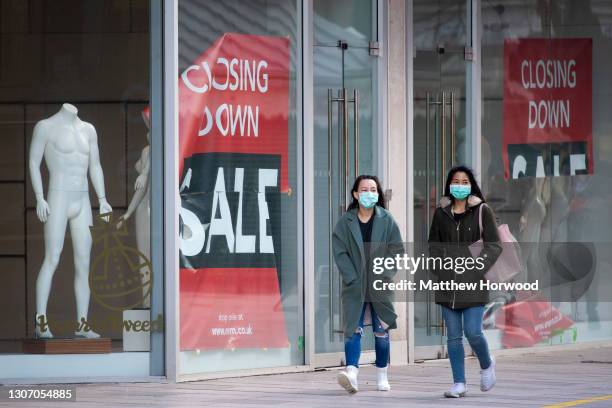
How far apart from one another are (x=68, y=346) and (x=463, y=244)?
141 inches

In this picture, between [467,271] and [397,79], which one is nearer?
[467,271]

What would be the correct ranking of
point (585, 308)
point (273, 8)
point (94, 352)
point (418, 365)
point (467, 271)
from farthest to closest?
point (585, 308)
point (418, 365)
point (273, 8)
point (94, 352)
point (467, 271)

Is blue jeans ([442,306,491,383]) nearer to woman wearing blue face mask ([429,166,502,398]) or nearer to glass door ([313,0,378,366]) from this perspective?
woman wearing blue face mask ([429,166,502,398])

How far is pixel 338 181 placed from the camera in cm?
1334

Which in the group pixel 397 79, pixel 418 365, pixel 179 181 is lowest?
pixel 418 365

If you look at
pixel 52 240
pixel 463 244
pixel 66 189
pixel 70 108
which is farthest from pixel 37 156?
pixel 463 244

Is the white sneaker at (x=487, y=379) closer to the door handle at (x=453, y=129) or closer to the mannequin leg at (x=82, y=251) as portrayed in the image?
the mannequin leg at (x=82, y=251)

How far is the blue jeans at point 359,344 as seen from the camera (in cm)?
1092

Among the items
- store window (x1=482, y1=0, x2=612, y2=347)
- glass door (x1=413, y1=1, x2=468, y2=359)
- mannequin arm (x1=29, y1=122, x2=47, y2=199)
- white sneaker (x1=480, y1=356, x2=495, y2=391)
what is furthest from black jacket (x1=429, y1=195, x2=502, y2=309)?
store window (x1=482, y1=0, x2=612, y2=347)

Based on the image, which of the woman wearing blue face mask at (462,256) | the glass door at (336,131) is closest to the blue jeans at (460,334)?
the woman wearing blue face mask at (462,256)

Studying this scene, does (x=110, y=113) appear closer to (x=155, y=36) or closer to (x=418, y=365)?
(x=155, y=36)

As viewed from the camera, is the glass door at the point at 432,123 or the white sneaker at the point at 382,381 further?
the glass door at the point at 432,123

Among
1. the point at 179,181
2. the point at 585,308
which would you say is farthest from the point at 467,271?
the point at 585,308

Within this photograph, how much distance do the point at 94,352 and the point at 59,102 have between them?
2224mm
